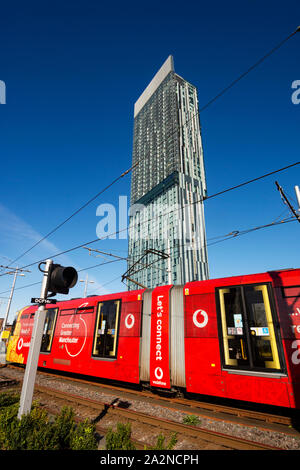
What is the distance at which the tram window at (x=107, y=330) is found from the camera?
959 centimetres

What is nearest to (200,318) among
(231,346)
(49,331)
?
(231,346)

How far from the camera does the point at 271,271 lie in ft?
22.7

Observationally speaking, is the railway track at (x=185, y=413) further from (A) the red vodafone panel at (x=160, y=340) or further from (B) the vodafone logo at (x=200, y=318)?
(B) the vodafone logo at (x=200, y=318)

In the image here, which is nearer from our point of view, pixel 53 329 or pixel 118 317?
pixel 118 317

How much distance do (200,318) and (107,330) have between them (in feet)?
14.4

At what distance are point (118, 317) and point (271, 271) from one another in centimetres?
620

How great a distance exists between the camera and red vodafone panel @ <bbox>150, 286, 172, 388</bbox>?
25.8 ft

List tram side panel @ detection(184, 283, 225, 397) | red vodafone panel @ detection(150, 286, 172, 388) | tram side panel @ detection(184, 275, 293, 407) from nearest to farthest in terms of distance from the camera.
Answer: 1. tram side panel @ detection(184, 275, 293, 407)
2. tram side panel @ detection(184, 283, 225, 397)
3. red vodafone panel @ detection(150, 286, 172, 388)

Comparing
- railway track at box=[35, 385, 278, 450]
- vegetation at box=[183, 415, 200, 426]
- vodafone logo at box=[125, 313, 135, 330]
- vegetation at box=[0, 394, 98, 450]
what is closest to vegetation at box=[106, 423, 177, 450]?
vegetation at box=[0, 394, 98, 450]

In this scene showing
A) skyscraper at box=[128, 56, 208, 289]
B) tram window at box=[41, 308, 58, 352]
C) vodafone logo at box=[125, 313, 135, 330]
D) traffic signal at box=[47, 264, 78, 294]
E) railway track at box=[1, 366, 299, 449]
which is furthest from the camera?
skyscraper at box=[128, 56, 208, 289]

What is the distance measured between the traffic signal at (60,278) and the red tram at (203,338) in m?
4.73

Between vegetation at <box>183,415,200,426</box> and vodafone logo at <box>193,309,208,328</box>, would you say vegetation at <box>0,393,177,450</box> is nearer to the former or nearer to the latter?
vegetation at <box>183,415,200,426</box>
